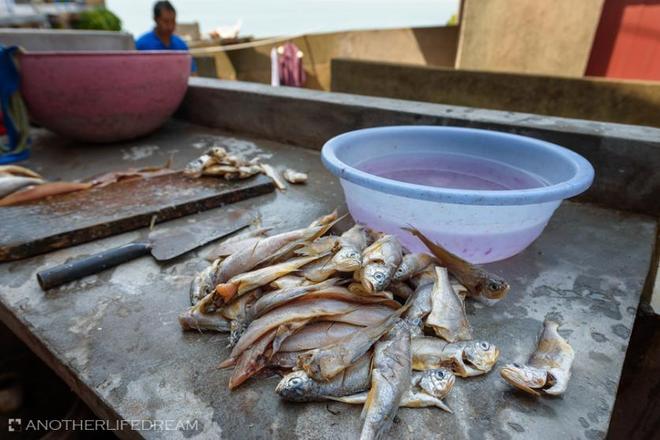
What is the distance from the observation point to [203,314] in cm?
151

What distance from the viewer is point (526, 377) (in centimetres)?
121

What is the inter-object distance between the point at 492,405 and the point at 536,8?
692 centimetres

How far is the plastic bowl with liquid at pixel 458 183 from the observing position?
1616 millimetres

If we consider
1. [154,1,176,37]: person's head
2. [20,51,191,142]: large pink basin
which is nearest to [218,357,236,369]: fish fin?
[20,51,191,142]: large pink basin

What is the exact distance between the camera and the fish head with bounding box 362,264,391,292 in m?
1.42

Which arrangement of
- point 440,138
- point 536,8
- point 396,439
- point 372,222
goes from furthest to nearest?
1. point 536,8
2. point 440,138
3. point 372,222
4. point 396,439

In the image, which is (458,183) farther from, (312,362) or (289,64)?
(289,64)

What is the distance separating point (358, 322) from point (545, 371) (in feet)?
1.96

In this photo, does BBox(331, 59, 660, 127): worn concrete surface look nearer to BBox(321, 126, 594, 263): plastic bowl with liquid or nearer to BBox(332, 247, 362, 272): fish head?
BBox(321, 126, 594, 263): plastic bowl with liquid

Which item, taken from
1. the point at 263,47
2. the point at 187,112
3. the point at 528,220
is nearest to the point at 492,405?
the point at 528,220

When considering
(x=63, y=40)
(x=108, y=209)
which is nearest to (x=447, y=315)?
(x=108, y=209)

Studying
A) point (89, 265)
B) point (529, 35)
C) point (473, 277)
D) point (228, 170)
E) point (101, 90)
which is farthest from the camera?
point (529, 35)

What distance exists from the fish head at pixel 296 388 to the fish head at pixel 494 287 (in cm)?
80

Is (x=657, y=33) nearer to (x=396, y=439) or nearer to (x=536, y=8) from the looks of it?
(x=536, y=8)
